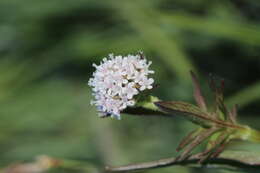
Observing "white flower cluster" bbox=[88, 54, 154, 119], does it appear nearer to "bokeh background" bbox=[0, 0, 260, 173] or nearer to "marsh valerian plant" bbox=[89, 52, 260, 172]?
"marsh valerian plant" bbox=[89, 52, 260, 172]

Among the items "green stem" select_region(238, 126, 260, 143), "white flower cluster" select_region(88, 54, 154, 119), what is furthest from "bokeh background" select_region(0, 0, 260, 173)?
"white flower cluster" select_region(88, 54, 154, 119)

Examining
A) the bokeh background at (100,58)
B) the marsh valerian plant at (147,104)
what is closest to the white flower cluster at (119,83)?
the marsh valerian plant at (147,104)

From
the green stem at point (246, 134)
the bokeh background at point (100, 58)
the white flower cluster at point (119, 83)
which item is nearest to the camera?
the white flower cluster at point (119, 83)

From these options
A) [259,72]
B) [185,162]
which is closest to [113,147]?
[259,72]

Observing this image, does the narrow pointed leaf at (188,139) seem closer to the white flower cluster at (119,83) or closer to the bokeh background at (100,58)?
the white flower cluster at (119,83)

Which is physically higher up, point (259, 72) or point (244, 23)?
point (244, 23)

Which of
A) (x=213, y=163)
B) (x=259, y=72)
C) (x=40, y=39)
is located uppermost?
(x=40, y=39)

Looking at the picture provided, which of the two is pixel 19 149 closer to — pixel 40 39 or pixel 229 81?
pixel 40 39

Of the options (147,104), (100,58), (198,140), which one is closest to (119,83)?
(147,104)
